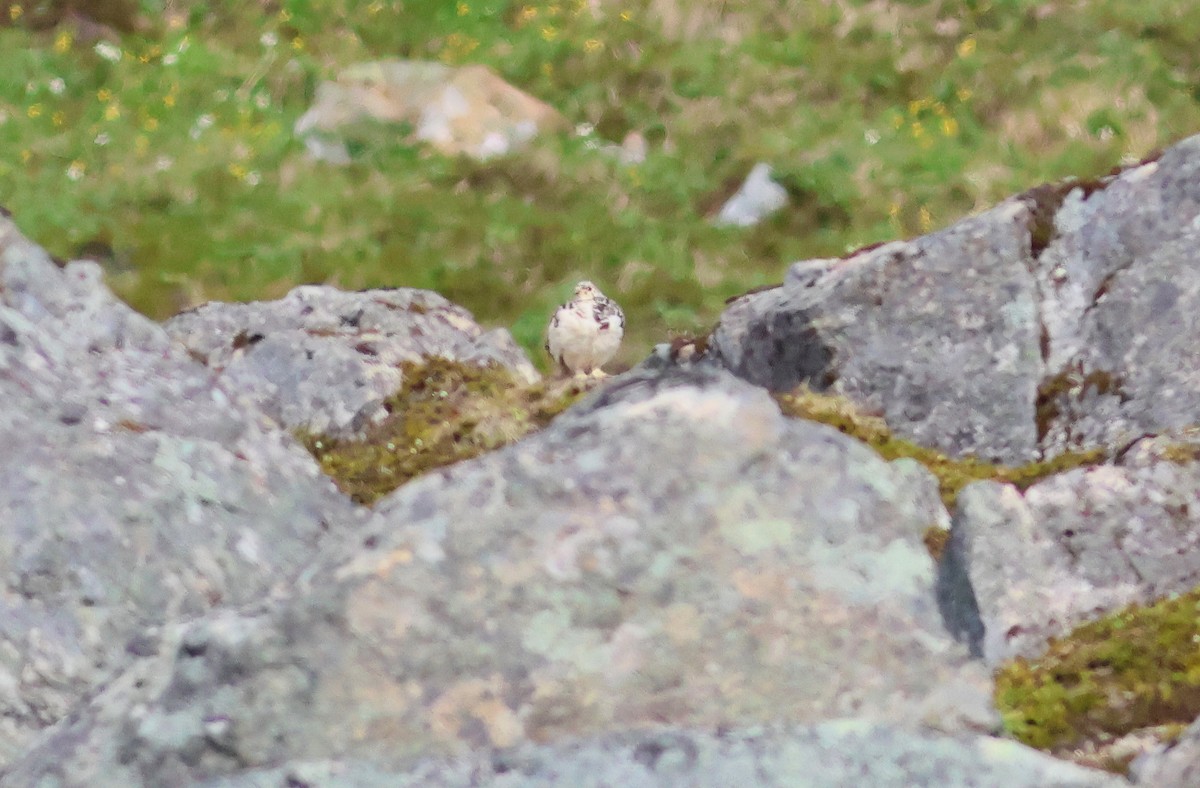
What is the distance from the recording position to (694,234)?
16438 millimetres

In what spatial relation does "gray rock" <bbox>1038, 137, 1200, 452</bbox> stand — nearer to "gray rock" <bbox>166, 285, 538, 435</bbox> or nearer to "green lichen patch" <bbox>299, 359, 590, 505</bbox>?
"green lichen patch" <bbox>299, 359, 590, 505</bbox>

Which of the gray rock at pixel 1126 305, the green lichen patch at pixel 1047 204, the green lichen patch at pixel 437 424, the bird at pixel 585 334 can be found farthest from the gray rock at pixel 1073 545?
the bird at pixel 585 334

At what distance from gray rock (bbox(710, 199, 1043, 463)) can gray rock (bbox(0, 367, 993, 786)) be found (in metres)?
3.72

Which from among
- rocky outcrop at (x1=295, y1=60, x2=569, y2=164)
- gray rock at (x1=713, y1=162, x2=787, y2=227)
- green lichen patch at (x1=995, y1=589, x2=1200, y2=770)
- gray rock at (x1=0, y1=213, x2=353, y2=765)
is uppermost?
rocky outcrop at (x1=295, y1=60, x2=569, y2=164)

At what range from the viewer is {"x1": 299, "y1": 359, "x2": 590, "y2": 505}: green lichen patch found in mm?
9258

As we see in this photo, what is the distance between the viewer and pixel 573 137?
18.7 metres

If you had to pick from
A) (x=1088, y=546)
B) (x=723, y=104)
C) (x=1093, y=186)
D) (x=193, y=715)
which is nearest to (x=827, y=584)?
(x=1088, y=546)

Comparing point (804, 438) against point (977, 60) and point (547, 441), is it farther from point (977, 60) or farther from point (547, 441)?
point (977, 60)

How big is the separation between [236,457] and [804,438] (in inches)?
121

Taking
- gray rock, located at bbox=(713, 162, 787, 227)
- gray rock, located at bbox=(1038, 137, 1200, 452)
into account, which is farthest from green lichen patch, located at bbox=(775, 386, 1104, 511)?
gray rock, located at bbox=(713, 162, 787, 227)

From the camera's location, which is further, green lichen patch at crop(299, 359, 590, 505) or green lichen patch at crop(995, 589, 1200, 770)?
green lichen patch at crop(299, 359, 590, 505)

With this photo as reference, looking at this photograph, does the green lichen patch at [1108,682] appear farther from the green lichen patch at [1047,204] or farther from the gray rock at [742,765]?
Result: the green lichen patch at [1047,204]

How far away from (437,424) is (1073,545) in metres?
4.95

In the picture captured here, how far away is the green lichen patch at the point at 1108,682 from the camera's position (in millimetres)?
5039
